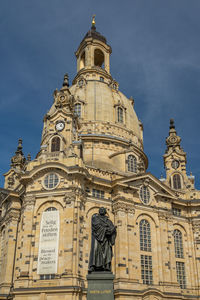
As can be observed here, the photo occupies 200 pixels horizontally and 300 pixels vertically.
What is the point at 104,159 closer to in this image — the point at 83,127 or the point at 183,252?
the point at 83,127

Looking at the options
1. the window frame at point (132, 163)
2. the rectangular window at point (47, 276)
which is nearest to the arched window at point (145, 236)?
the window frame at point (132, 163)

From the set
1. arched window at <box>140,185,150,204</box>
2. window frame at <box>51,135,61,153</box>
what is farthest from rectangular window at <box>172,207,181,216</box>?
window frame at <box>51,135,61,153</box>

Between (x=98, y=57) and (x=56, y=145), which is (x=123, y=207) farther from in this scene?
(x=98, y=57)

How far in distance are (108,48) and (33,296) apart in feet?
174

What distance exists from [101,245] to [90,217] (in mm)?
21834

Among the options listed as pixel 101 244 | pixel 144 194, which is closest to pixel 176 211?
pixel 144 194

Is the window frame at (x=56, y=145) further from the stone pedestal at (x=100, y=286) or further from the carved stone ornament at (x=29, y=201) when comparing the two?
the stone pedestal at (x=100, y=286)

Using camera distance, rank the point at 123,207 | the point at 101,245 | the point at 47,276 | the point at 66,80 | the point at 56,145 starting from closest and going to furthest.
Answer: the point at 101,245
the point at 47,276
the point at 123,207
the point at 56,145
the point at 66,80

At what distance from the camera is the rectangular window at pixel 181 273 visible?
4169 centimetres

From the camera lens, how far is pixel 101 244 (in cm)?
1734

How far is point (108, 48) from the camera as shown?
234 ft

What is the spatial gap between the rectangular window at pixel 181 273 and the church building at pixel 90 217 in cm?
12

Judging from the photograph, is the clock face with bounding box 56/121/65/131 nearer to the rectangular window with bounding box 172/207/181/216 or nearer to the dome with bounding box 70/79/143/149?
the dome with bounding box 70/79/143/149

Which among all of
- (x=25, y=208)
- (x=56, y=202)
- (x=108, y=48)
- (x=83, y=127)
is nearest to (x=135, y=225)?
(x=56, y=202)
